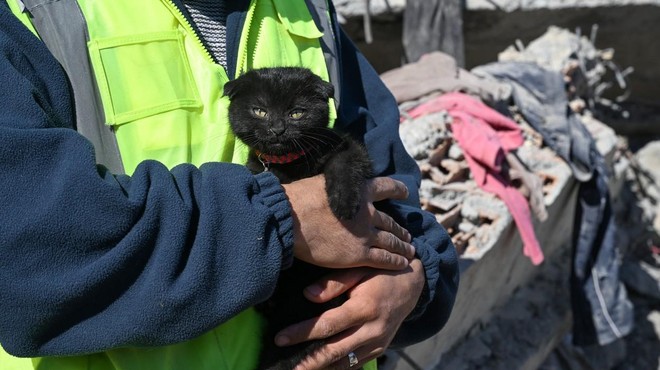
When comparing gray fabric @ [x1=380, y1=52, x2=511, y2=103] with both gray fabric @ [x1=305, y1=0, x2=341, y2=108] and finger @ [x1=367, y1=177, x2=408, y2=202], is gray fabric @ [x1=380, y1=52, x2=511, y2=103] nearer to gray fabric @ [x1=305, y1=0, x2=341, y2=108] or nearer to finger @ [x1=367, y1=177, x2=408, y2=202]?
gray fabric @ [x1=305, y1=0, x2=341, y2=108]

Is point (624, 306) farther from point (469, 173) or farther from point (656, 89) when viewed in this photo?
→ point (656, 89)

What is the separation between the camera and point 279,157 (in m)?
1.88

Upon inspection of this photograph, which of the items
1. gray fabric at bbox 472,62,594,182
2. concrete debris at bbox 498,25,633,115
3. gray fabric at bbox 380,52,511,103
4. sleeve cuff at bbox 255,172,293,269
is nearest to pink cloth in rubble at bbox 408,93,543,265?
Answer: gray fabric at bbox 380,52,511,103

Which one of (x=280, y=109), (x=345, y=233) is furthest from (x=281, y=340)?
(x=280, y=109)

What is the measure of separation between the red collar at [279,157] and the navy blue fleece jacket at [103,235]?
47cm

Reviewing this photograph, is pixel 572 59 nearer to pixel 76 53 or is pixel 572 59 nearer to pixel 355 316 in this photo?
pixel 355 316

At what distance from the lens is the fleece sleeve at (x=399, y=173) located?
181 cm

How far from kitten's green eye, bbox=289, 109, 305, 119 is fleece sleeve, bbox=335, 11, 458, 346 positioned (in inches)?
4.1

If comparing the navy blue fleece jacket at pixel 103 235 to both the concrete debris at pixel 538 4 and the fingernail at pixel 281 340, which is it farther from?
the concrete debris at pixel 538 4

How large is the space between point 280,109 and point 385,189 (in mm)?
388

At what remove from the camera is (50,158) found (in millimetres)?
1201

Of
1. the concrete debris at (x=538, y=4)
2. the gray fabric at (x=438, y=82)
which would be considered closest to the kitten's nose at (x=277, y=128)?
the gray fabric at (x=438, y=82)

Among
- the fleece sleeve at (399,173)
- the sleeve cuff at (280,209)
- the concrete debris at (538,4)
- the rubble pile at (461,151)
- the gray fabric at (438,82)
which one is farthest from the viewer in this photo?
the concrete debris at (538,4)

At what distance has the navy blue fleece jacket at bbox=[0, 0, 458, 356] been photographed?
115cm
